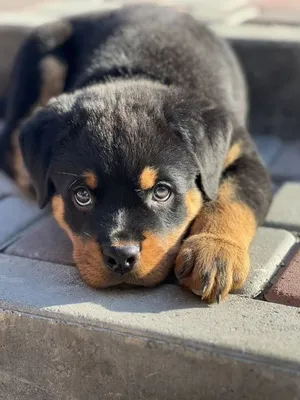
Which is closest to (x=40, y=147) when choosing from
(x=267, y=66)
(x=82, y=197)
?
(x=82, y=197)

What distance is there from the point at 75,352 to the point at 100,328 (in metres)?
0.18

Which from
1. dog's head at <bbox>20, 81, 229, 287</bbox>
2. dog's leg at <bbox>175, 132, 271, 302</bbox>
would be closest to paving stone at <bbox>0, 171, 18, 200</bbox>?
dog's head at <bbox>20, 81, 229, 287</bbox>

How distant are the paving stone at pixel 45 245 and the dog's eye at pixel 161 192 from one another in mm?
607

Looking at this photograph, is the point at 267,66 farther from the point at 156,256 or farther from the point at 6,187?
the point at 156,256

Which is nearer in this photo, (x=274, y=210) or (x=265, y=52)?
(x=274, y=210)

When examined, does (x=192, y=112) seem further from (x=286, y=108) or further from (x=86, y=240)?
(x=286, y=108)

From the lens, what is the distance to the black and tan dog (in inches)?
128

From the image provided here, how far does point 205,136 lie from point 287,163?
1.85 m

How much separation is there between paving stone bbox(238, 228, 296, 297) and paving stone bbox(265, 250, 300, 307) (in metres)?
0.06

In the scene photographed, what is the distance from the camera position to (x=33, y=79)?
549cm

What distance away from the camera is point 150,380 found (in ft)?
9.84

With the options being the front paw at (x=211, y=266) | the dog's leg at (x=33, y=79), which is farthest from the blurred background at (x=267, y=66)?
the front paw at (x=211, y=266)

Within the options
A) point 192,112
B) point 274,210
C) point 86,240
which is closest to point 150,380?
point 86,240

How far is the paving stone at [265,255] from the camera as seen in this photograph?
11.0ft
